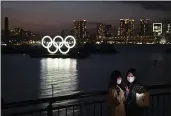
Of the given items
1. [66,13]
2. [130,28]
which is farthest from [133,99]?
[66,13]

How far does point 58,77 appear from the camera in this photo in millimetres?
2223

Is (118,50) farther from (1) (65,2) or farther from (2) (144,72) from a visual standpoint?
(1) (65,2)

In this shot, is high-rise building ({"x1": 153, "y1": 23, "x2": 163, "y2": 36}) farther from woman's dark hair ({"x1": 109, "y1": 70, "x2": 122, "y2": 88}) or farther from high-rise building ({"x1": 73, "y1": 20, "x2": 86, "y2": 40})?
high-rise building ({"x1": 73, "y1": 20, "x2": 86, "y2": 40})

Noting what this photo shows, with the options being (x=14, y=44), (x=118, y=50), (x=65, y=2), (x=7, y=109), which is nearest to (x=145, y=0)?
(x=118, y=50)

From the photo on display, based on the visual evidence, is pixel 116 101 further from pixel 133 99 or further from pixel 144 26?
pixel 144 26

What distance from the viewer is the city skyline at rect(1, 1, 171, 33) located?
221cm

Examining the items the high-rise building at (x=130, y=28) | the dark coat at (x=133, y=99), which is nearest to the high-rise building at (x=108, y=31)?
the high-rise building at (x=130, y=28)

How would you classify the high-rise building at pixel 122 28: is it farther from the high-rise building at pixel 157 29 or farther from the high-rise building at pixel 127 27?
the high-rise building at pixel 157 29

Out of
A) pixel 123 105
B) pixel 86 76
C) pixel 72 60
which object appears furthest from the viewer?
pixel 86 76

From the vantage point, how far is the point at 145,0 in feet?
7.32

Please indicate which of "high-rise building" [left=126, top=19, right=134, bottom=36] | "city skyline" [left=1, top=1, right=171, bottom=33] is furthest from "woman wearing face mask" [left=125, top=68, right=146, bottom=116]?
Result: "city skyline" [left=1, top=1, right=171, bottom=33]

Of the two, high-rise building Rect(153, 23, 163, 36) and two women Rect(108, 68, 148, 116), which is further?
high-rise building Rect(153, 23, 163, 36)

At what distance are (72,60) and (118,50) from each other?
347mm

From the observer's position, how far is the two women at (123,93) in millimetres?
2117
